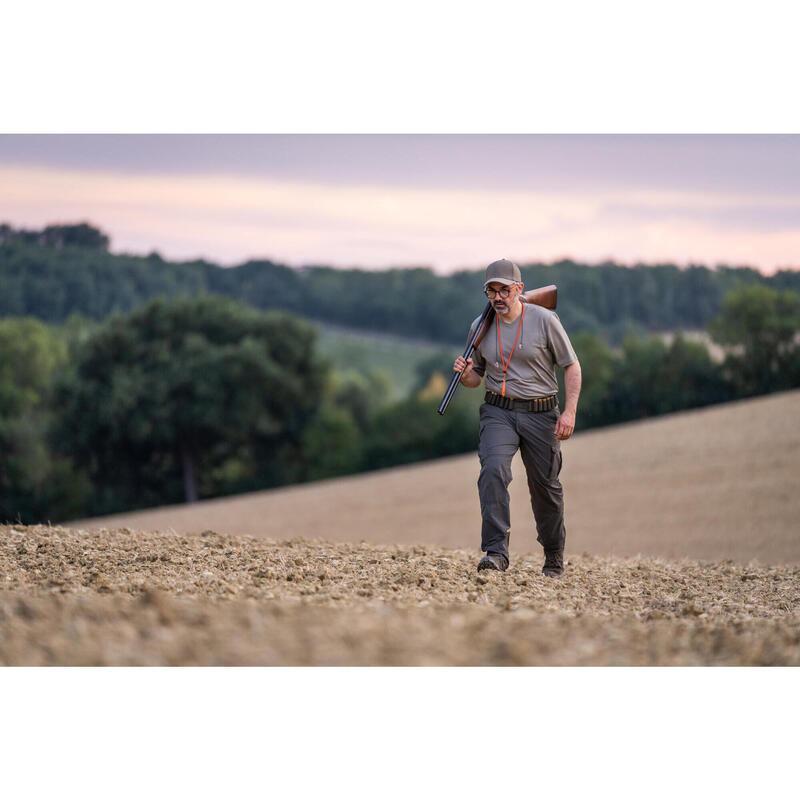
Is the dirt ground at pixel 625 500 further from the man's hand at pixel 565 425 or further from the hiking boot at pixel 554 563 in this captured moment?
the man's hand at pixel 565 425

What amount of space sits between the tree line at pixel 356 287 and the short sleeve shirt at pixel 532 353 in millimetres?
20192

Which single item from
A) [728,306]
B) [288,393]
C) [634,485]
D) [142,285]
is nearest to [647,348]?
[728,306]

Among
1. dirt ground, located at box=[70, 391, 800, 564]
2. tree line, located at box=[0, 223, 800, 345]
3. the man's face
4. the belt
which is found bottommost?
dirt ground, located at box=[70, 391, 800, 564]

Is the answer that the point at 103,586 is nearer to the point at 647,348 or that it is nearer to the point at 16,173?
the point at 16,173

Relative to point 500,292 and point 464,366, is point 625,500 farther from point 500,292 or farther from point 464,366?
point 500,292

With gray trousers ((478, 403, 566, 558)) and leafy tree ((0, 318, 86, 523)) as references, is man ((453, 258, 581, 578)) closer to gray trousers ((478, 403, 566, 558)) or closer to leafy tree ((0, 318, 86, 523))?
gray trousers ((478, 403, 566, 558))

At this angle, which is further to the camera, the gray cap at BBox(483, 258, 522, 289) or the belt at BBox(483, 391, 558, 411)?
the belt at BBox(483, 391, 558, 411)

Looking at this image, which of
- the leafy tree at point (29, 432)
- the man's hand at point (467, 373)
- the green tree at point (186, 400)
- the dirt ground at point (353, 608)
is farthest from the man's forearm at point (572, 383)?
the leafy tree at point (29, 432)

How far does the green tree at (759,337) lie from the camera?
26719mm

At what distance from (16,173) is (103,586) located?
19384mm

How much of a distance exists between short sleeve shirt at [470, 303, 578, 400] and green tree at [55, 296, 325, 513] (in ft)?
82.3

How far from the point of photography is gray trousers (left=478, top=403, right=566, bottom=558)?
648cm

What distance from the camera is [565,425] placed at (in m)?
6.57

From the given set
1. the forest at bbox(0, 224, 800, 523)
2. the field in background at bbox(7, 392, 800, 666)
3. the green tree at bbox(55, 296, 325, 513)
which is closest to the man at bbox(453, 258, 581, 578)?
the field in background at bbox(7, 392, 800, 666)
